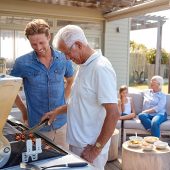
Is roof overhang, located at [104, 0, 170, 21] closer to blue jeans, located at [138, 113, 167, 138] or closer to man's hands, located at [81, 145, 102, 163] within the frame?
blue jeans, located at [138, 113, 167, 138]

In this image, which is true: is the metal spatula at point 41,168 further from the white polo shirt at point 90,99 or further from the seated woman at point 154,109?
the seated woman at point 154,109

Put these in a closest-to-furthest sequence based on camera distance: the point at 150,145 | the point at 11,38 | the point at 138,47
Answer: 1. the point at 150,145
2. the point at 11,38
3. the point at 138,47

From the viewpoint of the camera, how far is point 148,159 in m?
3.42

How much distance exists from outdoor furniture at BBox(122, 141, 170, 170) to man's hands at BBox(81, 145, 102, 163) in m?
1.91

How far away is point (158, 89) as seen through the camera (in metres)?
5.20

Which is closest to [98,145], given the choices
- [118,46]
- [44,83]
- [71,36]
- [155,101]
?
[71,36]

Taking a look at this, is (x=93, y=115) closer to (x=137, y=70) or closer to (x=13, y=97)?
(x=13, y=97)

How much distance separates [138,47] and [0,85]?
1763 cm

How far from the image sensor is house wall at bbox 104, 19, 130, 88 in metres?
8.59

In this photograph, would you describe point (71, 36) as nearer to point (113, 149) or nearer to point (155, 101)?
point (113, 149)

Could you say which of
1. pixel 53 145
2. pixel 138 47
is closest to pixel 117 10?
pixel 53 145

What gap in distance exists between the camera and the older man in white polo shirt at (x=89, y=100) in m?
1.60

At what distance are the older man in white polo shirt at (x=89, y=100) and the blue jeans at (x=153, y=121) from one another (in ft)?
10.4

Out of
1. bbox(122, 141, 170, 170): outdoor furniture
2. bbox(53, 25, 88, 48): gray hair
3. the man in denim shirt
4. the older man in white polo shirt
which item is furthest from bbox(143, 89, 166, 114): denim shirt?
bbox(53, 25, 88, 48): gray hair
